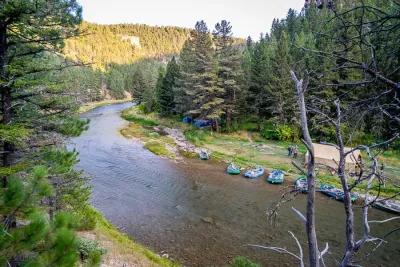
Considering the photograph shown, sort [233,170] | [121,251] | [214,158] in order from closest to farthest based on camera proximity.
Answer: [121,251] < [233,170] < [214,158]

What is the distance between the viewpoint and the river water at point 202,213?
1909 centimetres

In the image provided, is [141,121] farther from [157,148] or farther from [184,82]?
[157,148]

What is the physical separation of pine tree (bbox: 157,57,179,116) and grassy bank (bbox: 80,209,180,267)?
48.5 m

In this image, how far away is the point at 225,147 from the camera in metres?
43.8

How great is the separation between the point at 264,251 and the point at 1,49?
16647mm

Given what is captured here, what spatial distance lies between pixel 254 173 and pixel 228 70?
23.2m

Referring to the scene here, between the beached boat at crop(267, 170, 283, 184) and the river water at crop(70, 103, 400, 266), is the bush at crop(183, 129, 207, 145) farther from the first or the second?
the beached boat at crop(267, 170, 283, 184)

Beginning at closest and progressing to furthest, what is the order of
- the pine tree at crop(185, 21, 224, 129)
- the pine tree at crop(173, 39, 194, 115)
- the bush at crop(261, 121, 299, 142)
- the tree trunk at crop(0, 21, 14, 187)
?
A: the tree trunk at crop(0, 21, 14, 187)
the bush at crop(261, 121, 299, 142)
the pine tree at crop(185, 21, 224, 129)
the pine tree at crop(173, 39, 194, 115)

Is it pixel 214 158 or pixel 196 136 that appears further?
pixel 196 136

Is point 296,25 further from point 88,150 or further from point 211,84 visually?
point 88,150

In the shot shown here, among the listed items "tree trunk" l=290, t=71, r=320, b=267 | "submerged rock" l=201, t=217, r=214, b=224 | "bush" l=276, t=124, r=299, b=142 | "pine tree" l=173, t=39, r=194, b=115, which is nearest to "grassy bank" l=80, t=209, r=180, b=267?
"submerged rock" l=201, t=217, r=214, b=224

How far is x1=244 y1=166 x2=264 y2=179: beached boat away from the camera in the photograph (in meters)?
32.1

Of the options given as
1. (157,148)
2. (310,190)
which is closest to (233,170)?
(157,148)

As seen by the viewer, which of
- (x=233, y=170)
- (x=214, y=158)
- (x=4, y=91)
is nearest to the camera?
(x=4, y=91)
